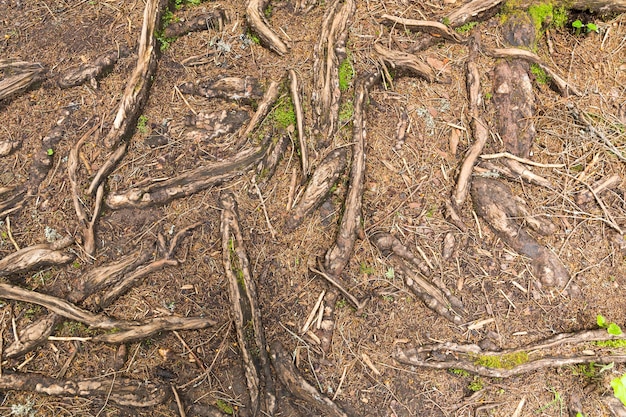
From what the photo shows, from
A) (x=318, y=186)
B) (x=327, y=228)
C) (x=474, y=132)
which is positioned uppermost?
(x=474, y=132)

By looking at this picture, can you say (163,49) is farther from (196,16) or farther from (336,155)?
(336,155)

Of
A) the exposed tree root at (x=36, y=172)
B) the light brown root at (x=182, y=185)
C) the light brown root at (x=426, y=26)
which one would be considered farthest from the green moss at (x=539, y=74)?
the exposed tree root at (x=36, y=172)

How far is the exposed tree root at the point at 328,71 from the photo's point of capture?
2803 millimetres

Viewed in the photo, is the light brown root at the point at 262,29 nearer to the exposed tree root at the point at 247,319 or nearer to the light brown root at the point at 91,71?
the light brown root at the point at 91,71

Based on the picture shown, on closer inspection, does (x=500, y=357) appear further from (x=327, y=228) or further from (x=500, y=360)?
(x=327, y=228)

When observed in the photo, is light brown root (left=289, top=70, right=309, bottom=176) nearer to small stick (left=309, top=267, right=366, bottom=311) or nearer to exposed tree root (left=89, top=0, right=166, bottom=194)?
small stick (left=309, top=267, right=366, bottom=311)

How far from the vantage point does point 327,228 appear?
2.74 metres

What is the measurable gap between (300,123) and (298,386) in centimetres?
180

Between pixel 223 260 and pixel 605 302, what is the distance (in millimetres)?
2703

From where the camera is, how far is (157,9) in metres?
2.93

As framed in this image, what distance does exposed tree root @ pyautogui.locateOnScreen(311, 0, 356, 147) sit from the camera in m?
2.80

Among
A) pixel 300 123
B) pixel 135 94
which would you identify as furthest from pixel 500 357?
pixel 135 94

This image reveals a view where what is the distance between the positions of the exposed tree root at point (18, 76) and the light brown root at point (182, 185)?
112 cm

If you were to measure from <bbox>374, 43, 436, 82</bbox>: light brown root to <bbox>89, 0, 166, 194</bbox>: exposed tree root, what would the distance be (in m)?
1.68
